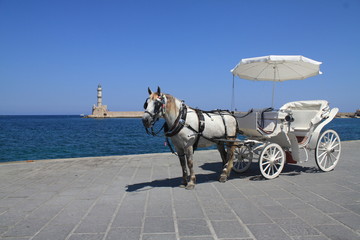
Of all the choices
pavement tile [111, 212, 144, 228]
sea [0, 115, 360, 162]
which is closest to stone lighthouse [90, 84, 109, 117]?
sea [0, 115, 360, 162]

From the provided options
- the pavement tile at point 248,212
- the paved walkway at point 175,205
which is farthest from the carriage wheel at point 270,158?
the pavement tile at point 248,212

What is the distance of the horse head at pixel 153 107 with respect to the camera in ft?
14.3

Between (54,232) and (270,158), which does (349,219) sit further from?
(54,232)

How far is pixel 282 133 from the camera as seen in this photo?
578 centimetres

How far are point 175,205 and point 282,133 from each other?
9.93 feet

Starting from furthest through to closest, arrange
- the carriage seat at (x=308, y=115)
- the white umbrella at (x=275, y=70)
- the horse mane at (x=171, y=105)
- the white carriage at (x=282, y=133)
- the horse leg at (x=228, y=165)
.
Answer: the white umbrella at (x=275, y=70) → the carriage seat at (x=308, y=115) → the white carriage at (x=282, y=133) → the horse leg at (x=228, y=165) → the horse mane at (x=171, y=105)

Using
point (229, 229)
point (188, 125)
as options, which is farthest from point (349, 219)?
point (188, 125)

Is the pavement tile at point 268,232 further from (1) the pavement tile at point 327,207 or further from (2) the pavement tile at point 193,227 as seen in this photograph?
(1) the pavement tile at point 327,207

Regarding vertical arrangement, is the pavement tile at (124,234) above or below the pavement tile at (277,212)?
below

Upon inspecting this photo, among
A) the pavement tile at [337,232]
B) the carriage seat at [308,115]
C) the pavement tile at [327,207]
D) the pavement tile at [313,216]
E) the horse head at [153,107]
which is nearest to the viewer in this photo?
the pavement tile at [337,232]

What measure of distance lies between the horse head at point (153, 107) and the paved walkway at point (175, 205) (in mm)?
1293

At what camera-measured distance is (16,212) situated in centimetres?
387

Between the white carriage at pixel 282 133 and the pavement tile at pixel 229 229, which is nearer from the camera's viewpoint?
the pavement tile at pixel 229 229

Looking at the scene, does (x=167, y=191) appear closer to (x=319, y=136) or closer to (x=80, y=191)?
(x=80, y=191)
